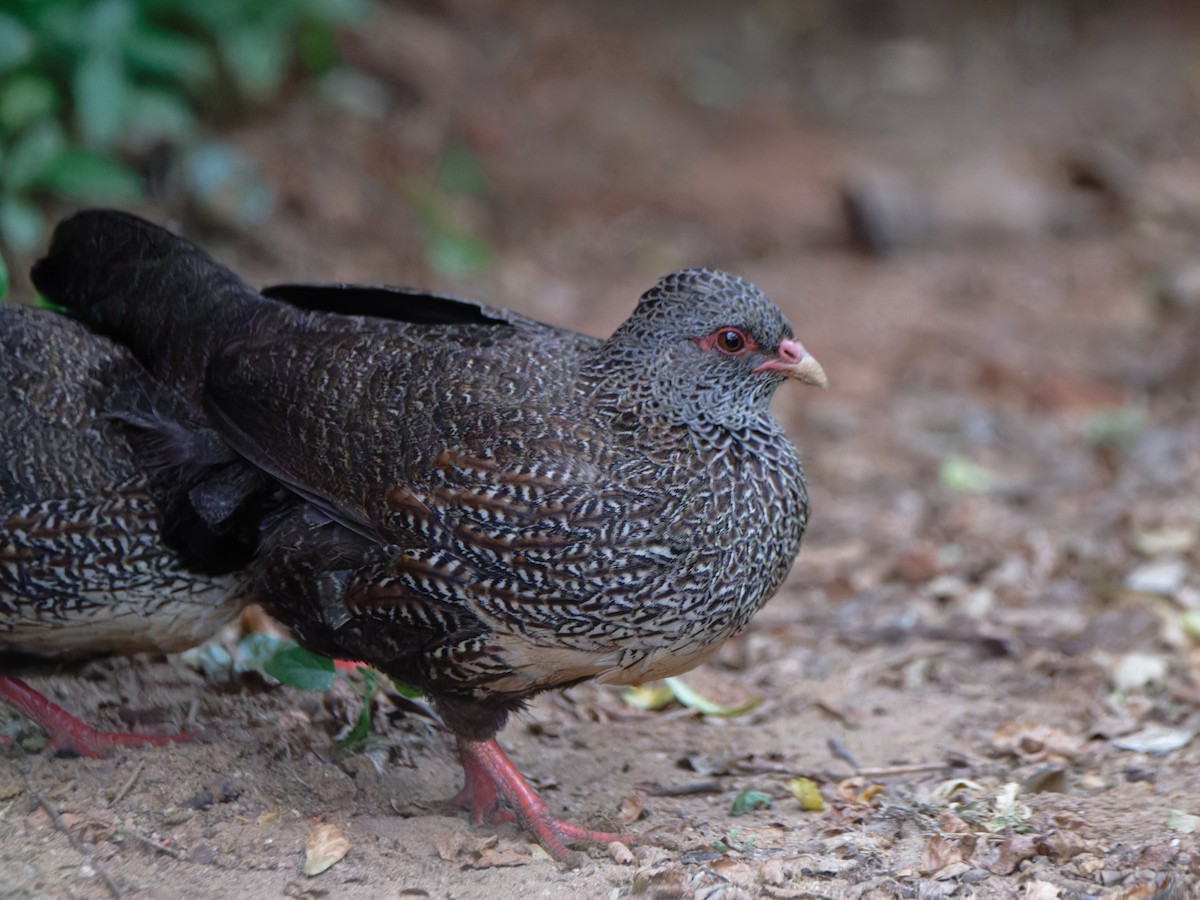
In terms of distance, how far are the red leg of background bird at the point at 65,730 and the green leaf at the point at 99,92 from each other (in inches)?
124

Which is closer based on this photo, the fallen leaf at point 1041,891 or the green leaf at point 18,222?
the fallen leaf at point 1041,891

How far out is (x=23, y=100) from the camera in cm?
625

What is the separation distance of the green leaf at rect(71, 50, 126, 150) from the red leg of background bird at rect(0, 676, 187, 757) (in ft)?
10.3

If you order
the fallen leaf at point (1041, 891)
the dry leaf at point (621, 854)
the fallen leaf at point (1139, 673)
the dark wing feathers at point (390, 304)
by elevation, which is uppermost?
the dark wing feathers at point (390, 304)

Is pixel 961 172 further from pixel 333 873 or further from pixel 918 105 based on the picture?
pixel 333 873

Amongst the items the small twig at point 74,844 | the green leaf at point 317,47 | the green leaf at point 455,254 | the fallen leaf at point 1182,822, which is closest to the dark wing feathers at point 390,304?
the small twig at point 74,844

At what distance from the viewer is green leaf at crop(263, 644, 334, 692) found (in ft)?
14.0

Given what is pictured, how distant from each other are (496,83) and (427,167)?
4.62 feet

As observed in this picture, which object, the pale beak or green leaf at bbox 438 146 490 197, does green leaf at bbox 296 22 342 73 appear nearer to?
green leaf at bbox 438 146 490 197

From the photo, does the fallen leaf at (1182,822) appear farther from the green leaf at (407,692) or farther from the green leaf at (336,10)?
the green leaf at (336,10)

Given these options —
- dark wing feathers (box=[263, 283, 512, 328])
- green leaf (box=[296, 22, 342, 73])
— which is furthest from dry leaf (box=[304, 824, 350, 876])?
green leaf (box=[296, 22, 342, 73])

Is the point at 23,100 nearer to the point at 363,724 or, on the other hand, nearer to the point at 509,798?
the point at 363,724

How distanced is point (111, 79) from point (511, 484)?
12.7ft

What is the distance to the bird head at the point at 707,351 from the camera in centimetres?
396
